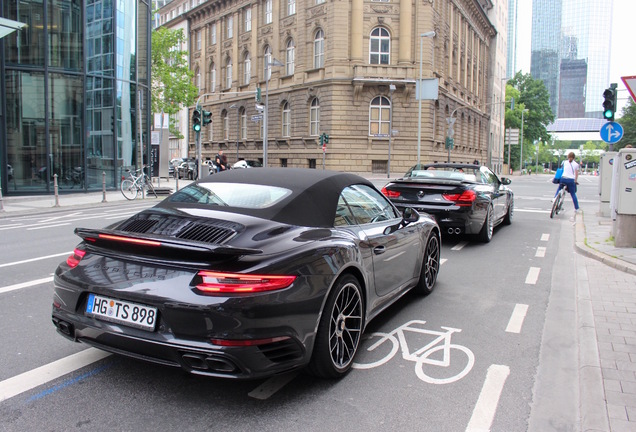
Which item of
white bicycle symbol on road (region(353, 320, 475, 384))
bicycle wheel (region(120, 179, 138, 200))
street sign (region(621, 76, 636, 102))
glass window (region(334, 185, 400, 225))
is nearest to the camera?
white bicycle symbol on road (region(353, 320, 475, 384))

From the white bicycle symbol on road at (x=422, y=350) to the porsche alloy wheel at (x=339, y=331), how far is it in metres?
0.26

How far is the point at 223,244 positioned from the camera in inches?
123

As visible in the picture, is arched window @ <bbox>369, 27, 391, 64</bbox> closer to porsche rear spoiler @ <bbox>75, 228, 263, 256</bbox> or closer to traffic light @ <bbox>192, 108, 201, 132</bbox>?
traffic light @ <bbox>192, 108, 201, 132</bbox>

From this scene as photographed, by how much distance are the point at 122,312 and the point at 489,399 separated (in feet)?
7.71

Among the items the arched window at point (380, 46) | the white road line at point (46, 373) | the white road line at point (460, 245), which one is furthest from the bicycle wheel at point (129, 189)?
the arched window at point (380, 46)

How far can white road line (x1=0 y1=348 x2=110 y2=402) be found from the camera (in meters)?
3.34

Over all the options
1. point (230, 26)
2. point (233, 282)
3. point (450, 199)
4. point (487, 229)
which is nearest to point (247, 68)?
point (230, 26)

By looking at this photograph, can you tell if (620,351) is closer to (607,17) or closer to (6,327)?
(6,327)

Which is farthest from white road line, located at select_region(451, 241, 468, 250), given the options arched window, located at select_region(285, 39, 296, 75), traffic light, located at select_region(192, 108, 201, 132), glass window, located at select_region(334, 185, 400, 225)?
arched window, located at select_region(285, 39, 296, 75)

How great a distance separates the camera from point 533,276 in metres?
7.17

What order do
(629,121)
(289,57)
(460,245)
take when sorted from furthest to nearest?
(629,121) < (289,57) < (460,245)

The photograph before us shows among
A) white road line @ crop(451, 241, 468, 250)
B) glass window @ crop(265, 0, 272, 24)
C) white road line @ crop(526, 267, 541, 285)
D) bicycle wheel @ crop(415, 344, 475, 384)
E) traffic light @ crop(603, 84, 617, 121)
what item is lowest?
bicycle wheel @ crop(415, 344, 475, 384)

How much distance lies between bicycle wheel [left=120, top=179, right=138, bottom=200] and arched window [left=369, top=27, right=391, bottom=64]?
27743mm

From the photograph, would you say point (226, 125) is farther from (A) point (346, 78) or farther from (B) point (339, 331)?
(B) point (339, 331)
